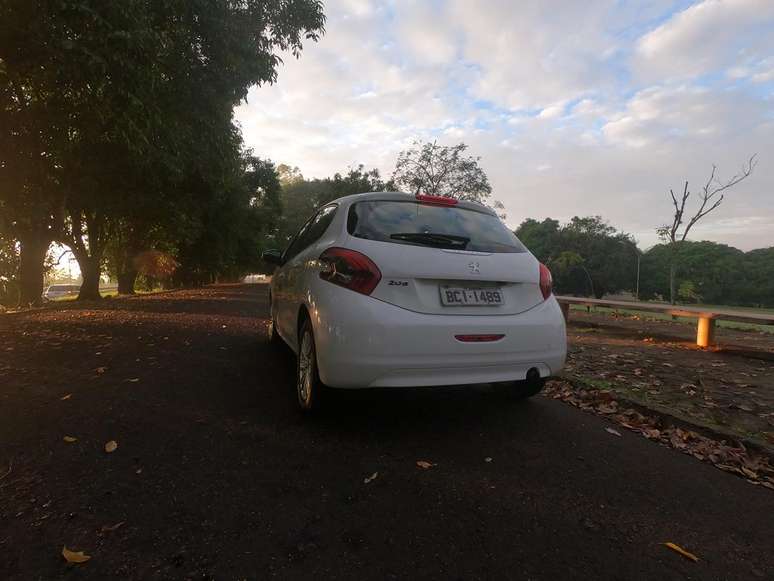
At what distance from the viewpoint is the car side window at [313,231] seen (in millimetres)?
3799

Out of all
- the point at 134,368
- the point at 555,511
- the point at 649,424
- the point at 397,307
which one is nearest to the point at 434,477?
the point at 555,511

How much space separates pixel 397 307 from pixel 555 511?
1382 mm

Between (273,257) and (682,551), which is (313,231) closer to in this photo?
(273,257)

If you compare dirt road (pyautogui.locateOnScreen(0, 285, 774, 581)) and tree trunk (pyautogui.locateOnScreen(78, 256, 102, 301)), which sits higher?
tree trunk (pyautogui.locateOnScreen(78, 256, 102, 301))

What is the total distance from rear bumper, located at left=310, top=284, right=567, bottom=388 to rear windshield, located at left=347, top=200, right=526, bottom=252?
529 millimetres

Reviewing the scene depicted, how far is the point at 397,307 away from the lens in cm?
276

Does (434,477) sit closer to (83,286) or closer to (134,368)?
(134,368)

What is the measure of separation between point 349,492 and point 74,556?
1168mm

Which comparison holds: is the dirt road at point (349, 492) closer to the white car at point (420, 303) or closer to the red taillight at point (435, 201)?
the white car at point (420, 303)

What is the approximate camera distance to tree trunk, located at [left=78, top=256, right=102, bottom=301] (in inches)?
667

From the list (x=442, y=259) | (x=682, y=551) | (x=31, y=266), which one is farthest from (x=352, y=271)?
(x=31, y=266)

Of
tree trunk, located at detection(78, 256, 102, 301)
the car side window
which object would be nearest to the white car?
the car side window

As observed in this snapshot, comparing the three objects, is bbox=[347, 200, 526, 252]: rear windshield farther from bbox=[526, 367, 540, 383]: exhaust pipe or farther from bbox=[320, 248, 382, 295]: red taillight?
bbox=[526, 367, 540, 383]: exhaust pipe

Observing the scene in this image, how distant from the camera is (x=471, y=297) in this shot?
9.72ft
